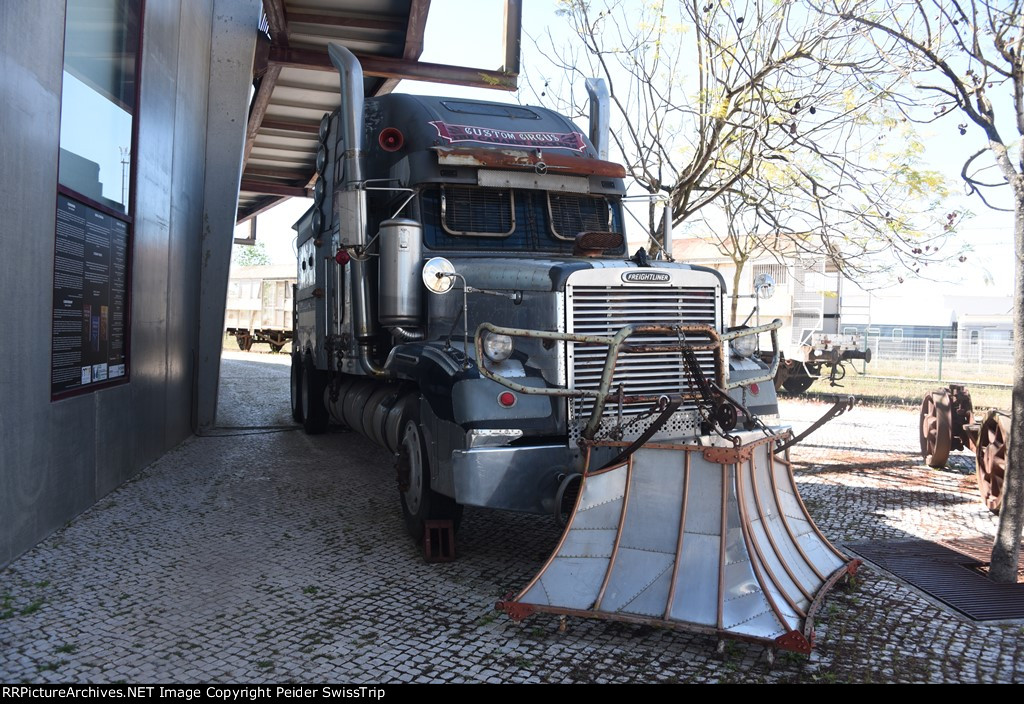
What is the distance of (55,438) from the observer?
584 centimetres

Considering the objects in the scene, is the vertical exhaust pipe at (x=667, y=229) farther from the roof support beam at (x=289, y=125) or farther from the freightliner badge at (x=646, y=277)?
the roof support beam at (x=289, y=125)

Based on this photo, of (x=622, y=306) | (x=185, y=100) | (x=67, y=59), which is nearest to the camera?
(x=622, y=306)

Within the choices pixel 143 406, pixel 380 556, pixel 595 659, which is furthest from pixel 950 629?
pixel 143 406

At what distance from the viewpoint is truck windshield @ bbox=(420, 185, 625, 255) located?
6422 mm

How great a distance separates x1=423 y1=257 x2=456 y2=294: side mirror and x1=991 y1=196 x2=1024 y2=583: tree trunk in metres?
3.54

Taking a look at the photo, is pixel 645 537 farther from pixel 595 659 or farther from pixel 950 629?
pixel 950 629

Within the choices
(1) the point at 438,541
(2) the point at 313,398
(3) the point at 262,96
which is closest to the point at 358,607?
(1) the point at 438,541

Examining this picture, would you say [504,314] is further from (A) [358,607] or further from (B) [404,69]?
(B) [404,69]

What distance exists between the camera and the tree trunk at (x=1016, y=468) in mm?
5027

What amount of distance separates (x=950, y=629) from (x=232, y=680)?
3.63 m

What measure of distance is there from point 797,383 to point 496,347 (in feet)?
45.1

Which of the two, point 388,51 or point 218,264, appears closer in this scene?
point 218,264

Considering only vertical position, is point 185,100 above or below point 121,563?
above

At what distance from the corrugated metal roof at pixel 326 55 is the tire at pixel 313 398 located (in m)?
5.11
